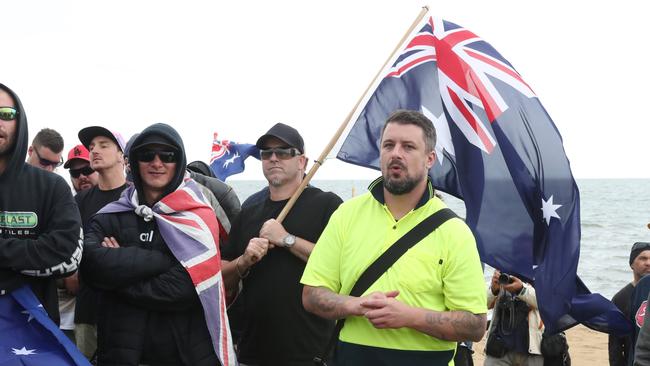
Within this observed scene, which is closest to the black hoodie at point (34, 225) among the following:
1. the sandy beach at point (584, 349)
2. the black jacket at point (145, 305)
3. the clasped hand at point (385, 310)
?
the black jacket at point (145, 305)

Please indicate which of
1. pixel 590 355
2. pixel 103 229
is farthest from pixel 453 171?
pixel 590 355

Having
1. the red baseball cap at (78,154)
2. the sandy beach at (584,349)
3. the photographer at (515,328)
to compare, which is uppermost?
the red baseball cap at (78,154)

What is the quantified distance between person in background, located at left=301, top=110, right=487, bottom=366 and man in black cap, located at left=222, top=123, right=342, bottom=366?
0.89 m

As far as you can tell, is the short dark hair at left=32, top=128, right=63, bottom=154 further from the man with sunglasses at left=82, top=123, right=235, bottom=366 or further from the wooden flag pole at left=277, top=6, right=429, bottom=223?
the wooden flag pole at left=277, top=6, right=429, bottom=223

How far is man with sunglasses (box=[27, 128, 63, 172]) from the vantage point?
6.26 m

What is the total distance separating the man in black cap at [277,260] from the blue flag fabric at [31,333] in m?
1.28

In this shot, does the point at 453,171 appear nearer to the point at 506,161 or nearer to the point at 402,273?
the point at 506,161

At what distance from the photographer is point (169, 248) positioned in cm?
434

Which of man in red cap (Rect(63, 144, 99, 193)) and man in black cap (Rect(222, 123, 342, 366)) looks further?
man in red cap (Rect(63, 144, 99, 193))

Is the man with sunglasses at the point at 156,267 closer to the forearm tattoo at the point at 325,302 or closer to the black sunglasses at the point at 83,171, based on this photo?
the forearm tattoo at the point at 325,302

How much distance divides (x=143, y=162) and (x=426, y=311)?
1981 mm

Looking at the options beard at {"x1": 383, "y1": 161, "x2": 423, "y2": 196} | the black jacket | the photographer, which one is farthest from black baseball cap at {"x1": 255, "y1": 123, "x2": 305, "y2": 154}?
the photographer

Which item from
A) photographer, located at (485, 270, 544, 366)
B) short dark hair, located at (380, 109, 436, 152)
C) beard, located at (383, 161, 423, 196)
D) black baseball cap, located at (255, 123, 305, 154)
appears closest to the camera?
beard, located at (383, 161, 423, 196)

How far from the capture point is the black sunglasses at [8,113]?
385 centimetres
